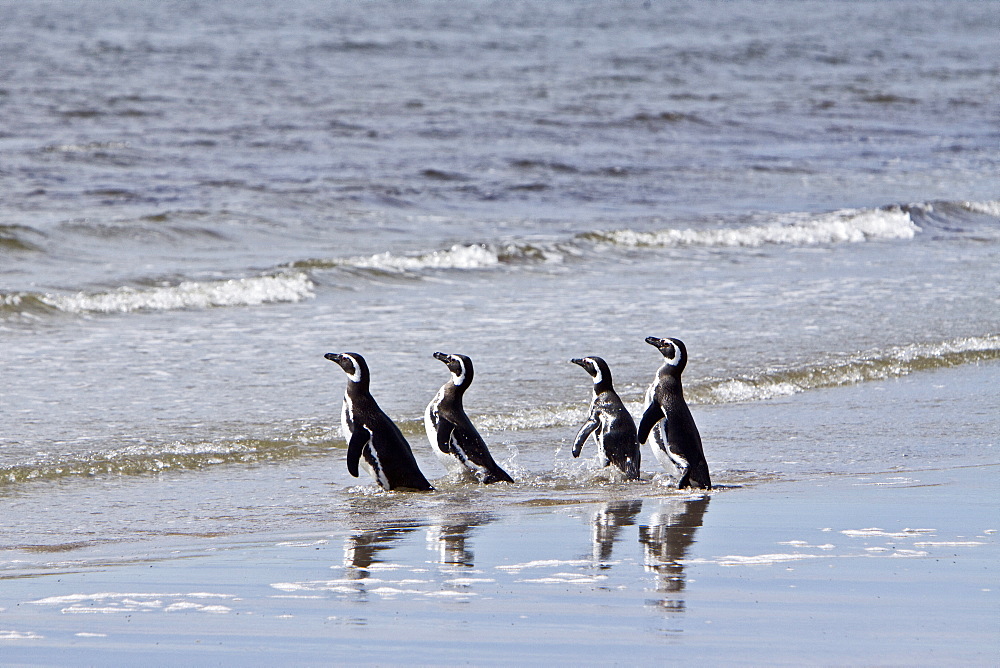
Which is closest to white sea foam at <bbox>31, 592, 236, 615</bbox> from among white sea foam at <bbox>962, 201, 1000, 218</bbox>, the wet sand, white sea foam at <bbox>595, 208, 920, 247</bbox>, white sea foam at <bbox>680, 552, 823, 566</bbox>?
the wet sand

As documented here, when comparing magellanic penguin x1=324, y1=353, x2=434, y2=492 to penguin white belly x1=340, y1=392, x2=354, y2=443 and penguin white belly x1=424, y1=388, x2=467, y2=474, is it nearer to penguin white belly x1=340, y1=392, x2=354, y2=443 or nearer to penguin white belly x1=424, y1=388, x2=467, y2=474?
penguin white belly x1=340, y1=392, x2=354, y2=443

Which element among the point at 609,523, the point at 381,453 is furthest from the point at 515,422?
the point at 609,523

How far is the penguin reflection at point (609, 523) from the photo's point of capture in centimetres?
506

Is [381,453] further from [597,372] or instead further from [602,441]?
[597,372]

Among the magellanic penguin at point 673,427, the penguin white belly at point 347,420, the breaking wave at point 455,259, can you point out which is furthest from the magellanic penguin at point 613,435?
the breaking wave at point 455,259

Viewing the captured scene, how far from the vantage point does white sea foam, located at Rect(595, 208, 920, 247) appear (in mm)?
15250

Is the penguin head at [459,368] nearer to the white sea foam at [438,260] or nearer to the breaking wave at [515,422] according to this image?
the breaking wave at [515,422]

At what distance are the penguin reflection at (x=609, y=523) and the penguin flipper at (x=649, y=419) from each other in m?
0.78

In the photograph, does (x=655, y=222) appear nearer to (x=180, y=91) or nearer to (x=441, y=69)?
(x=180, y=91)

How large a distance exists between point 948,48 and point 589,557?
46.3 m

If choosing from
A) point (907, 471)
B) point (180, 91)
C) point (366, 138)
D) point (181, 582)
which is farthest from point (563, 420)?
point (180, 91)

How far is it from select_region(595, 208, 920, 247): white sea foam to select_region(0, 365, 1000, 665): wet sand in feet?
29.5

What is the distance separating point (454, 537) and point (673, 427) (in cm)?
185

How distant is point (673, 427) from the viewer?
22.7 feet
